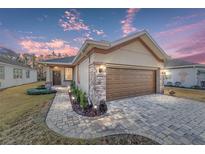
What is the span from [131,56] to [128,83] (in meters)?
1.92

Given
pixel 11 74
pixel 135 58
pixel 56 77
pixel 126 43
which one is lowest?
pixel 56 77

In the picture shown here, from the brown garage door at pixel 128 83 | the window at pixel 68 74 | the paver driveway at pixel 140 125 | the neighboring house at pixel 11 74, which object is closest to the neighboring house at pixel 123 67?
the brown garage door at pixel 128 83

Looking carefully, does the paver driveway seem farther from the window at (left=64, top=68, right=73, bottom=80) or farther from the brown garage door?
the window at (left=64, top=68, right=73, bottom=80)

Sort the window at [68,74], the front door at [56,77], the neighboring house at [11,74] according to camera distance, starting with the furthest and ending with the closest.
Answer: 1. the front door at [56,77]
2. the window at [68,74]
3. the neighboring house at [11,74]

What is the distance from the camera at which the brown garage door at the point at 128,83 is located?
22.4 ft

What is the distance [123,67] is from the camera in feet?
23.9

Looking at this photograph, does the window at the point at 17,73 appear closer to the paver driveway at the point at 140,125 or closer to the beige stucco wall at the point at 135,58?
the paver driveway at the point at 140,125

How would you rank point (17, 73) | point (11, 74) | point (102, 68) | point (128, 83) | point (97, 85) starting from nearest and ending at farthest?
point (97, 85)
point (102, 68)
point (128, 83)
point (11, 74)
point (17, 73)

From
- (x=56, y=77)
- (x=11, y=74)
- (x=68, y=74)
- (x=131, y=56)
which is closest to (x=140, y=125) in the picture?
(x=131, y=56)

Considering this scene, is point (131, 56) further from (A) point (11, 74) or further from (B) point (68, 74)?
(A) point (11, 74)

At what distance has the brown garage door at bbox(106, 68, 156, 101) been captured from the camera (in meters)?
6.81
